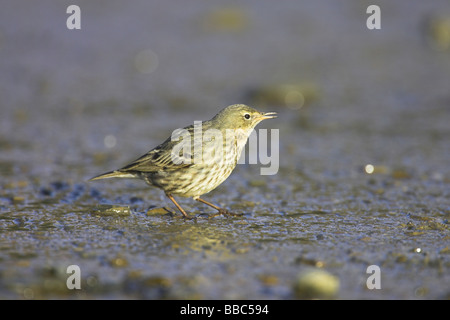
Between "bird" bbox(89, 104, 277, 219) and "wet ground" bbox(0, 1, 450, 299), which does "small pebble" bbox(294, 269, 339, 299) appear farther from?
"bird" bbox(89, 104, 277, 219)

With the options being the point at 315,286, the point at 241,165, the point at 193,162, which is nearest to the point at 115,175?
the point at 193,162

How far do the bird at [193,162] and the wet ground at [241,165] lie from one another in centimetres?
39

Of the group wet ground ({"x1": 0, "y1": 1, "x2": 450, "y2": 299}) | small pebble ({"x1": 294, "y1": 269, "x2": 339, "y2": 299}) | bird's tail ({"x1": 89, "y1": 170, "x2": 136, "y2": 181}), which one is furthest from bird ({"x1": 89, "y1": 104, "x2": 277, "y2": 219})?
small pebble ({"x1": 294, "y1": 269, "x2": 339, "y2": 299})

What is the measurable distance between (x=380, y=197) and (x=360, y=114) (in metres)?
4.67

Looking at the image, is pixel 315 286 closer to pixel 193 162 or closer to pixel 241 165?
pixel 193 162

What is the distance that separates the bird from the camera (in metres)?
7.56

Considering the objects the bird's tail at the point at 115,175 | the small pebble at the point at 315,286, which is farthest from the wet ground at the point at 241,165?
the bird's tail at the point at 115,175

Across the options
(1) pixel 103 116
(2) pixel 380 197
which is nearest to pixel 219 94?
(1) pixel 103 116

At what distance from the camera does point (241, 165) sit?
10.2m

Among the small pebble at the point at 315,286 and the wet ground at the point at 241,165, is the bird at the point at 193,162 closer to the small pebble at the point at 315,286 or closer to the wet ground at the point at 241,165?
the wet ground at the point at 241,165

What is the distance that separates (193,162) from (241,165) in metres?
2.68

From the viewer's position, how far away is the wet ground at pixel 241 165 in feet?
18.7

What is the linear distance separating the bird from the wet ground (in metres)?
0.39
